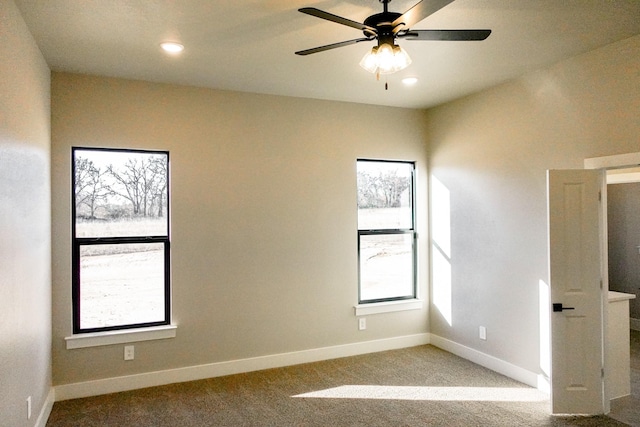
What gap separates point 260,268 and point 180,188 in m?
1.16

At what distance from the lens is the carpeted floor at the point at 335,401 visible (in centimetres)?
335

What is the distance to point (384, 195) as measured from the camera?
17.3 feet

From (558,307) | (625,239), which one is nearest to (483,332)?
(558,307)

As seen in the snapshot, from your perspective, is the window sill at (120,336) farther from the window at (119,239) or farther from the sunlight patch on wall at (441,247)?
the sunlight patch on wall at (441,247)

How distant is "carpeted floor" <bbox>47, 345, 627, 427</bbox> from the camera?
335 cm

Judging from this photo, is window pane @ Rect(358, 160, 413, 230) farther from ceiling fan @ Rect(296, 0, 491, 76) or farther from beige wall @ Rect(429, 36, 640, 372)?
ceiling fan @ Rect(296, 0, 491, 76)

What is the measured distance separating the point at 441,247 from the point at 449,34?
3.32 meters

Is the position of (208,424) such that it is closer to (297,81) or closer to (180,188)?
(180,188)

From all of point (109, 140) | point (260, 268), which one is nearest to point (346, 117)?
point (260, 268)

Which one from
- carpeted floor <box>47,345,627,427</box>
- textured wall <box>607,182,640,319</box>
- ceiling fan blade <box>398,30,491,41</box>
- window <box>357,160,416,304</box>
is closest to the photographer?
ceiling fan blade <box>398,30,491,41</box>

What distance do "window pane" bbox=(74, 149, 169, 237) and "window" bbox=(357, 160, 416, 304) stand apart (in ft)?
7.39

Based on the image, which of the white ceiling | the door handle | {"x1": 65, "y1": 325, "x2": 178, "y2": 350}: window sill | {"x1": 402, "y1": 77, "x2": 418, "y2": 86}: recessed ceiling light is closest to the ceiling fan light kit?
the white ceiling

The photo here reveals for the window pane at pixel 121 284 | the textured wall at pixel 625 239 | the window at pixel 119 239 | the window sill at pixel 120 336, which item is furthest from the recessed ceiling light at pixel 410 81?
the textured wall at pixel 625 239

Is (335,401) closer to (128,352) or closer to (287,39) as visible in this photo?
(128,352)
